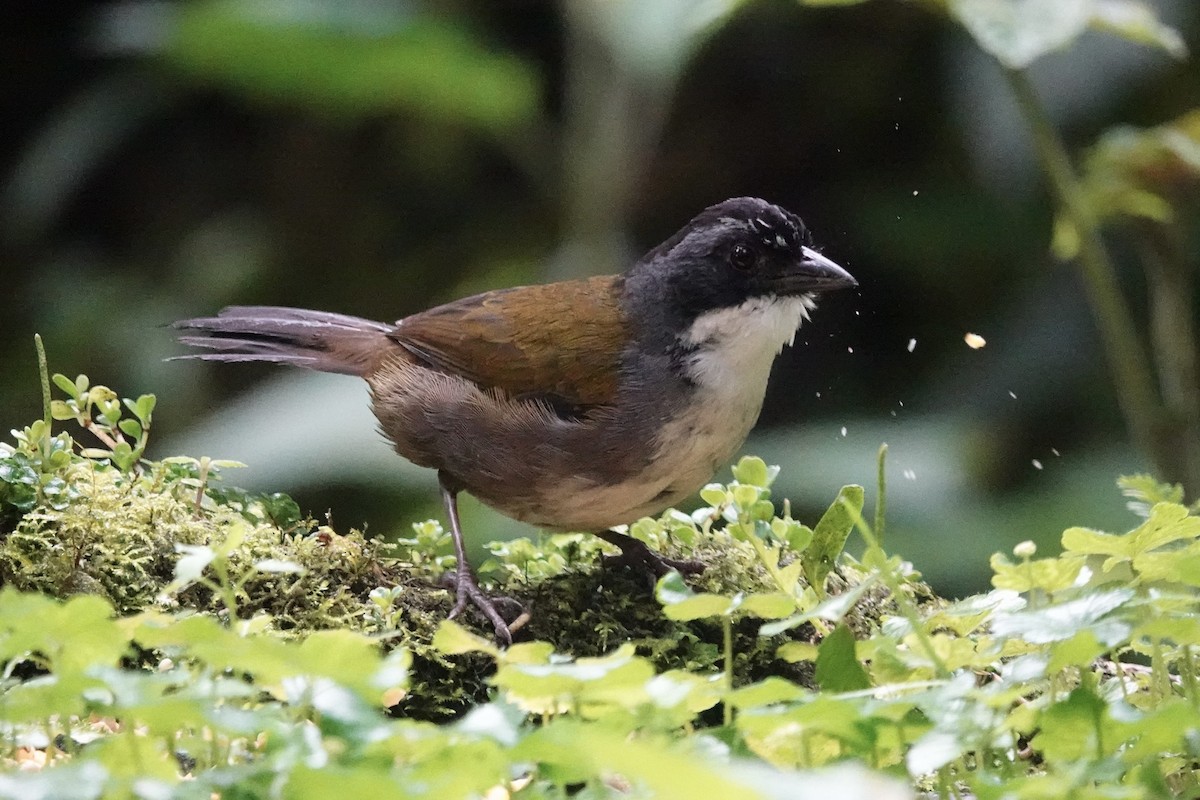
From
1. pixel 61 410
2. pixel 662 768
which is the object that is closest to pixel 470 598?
pixel 61 410

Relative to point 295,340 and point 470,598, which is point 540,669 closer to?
point 470,598

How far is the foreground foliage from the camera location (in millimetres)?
1352

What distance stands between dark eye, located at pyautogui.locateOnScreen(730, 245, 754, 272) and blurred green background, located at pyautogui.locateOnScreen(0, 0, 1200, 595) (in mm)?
1068

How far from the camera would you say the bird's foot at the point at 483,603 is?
2721mm

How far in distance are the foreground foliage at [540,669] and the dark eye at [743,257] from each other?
755 mm

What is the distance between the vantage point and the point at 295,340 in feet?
12.4

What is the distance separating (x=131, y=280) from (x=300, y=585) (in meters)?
4.62

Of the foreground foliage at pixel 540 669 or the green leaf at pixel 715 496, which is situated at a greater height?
the green leaf at pixel 715 496

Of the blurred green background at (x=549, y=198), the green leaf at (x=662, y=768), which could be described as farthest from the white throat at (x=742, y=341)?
the green leaf at (x=662, y=768)

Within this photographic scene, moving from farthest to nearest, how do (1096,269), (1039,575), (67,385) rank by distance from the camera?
(1096,269) < (67,385) < (1039,575)

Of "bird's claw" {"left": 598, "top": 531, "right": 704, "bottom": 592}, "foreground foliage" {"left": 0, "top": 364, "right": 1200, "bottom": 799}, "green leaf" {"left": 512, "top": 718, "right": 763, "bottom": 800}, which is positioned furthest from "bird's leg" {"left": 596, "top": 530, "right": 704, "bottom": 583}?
"green leaf" {"left": 512, "top": 718, "right": 763, "bottom": 800}

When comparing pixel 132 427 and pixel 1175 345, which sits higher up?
pixel 1175 345

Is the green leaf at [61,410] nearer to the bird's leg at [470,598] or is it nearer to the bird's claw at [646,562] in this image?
the bird's leg at [470,598]

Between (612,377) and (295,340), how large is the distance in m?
1.03
